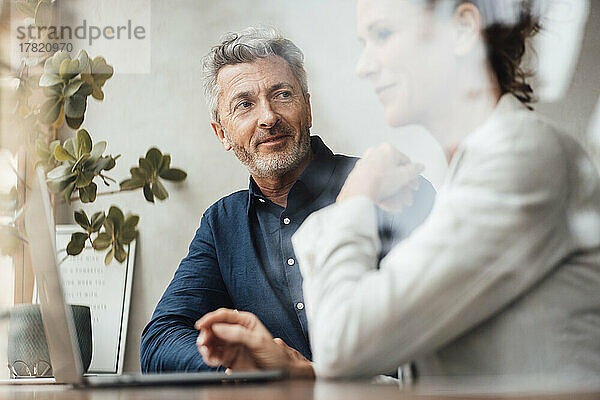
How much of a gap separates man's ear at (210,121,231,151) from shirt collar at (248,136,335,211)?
6cm

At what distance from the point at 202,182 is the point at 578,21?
538 millimetres

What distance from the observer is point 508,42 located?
2.85 feet

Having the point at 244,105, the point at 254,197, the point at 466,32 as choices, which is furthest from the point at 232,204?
the point at 466,32

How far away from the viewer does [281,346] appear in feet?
2.81

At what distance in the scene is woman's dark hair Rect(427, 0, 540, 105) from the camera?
2.81ft

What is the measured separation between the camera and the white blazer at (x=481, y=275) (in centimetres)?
73

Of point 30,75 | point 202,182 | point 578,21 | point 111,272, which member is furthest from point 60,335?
point 578,21

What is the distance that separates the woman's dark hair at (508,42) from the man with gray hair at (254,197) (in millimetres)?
217

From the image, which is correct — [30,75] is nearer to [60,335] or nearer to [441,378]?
[60,335]

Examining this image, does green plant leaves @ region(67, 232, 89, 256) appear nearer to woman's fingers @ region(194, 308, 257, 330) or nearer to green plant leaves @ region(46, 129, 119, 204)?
green plant leaves @ region(46, 129, 119, 204)

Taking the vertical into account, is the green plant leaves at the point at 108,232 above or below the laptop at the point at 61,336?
above

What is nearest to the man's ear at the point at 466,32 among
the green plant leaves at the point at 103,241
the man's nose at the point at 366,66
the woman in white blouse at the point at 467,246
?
the woman in white blouse at the point at 467,246

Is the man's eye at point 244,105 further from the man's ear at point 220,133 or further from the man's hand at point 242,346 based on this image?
the man's hand at point 242,346

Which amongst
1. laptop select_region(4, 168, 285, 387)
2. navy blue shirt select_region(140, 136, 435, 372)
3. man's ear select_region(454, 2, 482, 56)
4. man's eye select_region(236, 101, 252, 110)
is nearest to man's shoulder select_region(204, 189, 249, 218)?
navy blue shirt select_region(140, 136, 435, 372)
